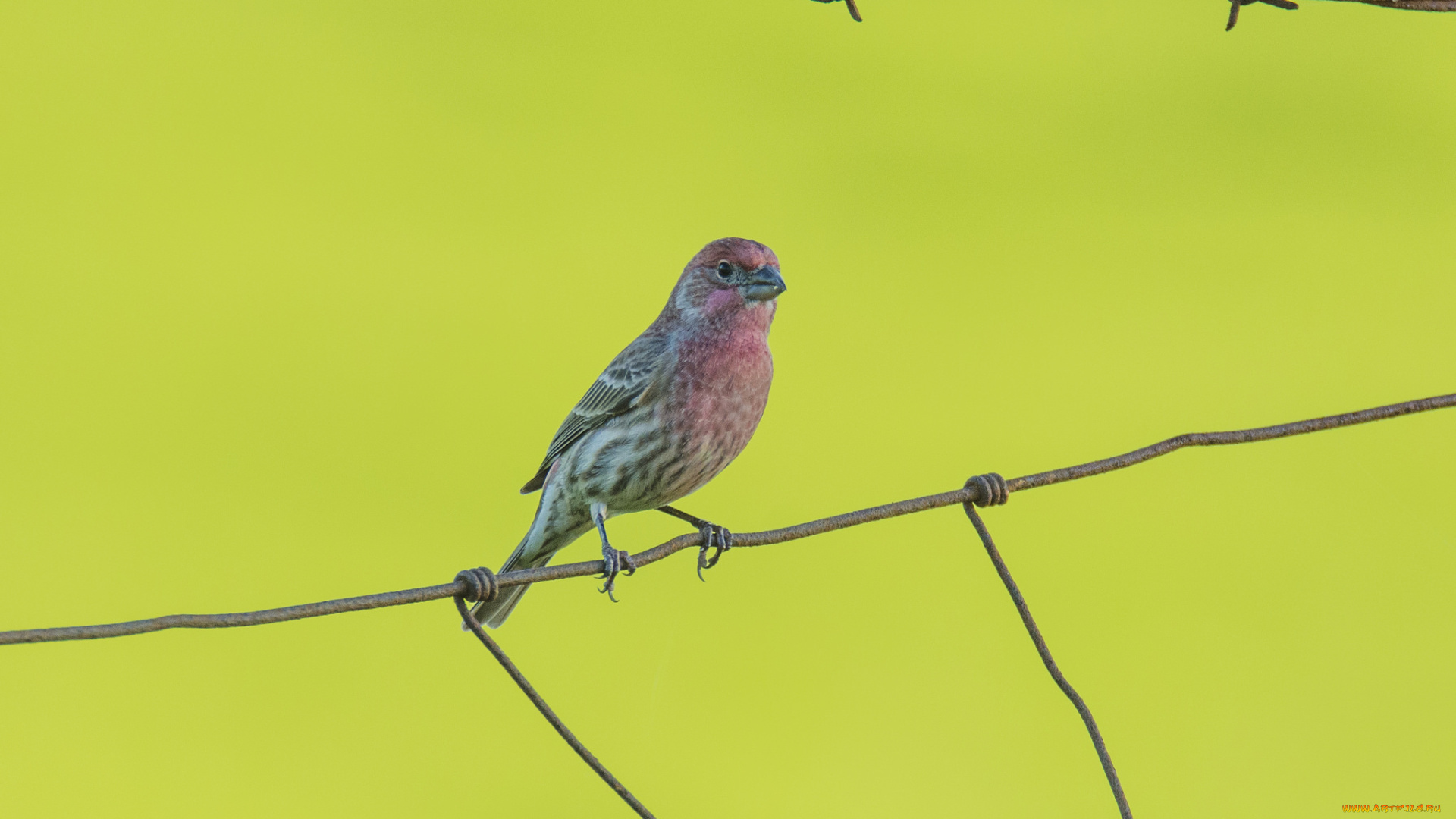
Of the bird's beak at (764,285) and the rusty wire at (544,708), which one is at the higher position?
the bird's beak at (764,285)

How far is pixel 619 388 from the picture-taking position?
2.24m

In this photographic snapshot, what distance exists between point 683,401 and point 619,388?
17 cm

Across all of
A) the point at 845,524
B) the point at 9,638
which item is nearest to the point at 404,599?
the point at 9,638

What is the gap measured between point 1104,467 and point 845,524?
332 mm

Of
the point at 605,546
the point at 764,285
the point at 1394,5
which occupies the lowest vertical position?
the point at 605,546

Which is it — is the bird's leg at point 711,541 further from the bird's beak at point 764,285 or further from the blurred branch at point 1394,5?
the blurred branch at point 1394,5

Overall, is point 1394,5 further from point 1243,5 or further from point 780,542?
point 780,542

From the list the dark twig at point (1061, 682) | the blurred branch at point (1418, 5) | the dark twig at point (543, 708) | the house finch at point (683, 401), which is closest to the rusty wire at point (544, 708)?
the dark twig at point (543, 708)

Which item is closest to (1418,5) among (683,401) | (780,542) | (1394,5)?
(1394,5)

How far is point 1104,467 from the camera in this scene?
4.80ft

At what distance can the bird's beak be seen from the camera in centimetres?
209

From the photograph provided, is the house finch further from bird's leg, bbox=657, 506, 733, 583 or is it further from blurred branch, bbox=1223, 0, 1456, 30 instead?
blurred branch, bbox=1223, 0, 1456, 30

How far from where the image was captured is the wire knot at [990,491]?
4.91 feet

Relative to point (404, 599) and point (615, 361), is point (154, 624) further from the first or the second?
point (615, 361)
